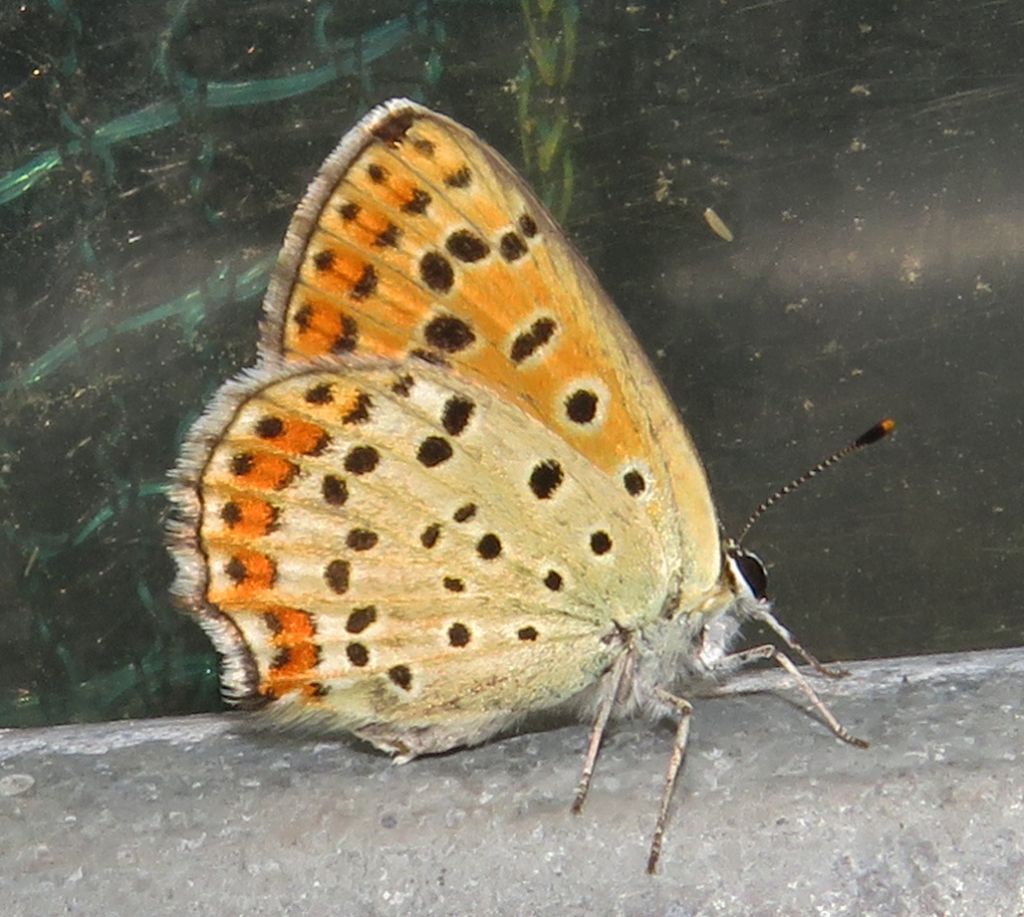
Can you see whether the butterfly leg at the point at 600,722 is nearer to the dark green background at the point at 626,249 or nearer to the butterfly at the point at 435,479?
the butterfly at the point at 435,479

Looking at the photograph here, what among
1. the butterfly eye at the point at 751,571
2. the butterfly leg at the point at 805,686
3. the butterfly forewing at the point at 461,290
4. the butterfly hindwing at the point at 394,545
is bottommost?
the butterfly leg at the point at 805,686

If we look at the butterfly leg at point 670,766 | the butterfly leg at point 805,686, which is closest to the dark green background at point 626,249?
the butterfly leg at point 805,686

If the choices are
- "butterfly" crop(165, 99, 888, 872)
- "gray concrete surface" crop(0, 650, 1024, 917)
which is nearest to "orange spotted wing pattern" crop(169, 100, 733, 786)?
"butterfly" crop(165, 99, 888, 872)

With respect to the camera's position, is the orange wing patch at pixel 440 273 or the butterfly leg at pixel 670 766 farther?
the orange wing patch at pixel 440 273

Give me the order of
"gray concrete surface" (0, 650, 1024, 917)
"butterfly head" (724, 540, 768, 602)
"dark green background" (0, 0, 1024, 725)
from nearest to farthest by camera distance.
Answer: "gray concrete surface" (0, 650, 1024, 917), "butterfly head" (724, 540, 768, 602), "dark green background" (0, 0, 1024, 725)

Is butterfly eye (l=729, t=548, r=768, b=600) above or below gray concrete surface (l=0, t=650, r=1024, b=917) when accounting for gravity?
above

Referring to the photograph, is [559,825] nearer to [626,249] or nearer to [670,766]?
[670,766]

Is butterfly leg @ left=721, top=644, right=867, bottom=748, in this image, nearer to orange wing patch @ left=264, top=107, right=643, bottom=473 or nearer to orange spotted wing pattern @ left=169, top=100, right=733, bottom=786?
orange spotted wing pattern @ left=169, top=100, right=733, bottom=786
